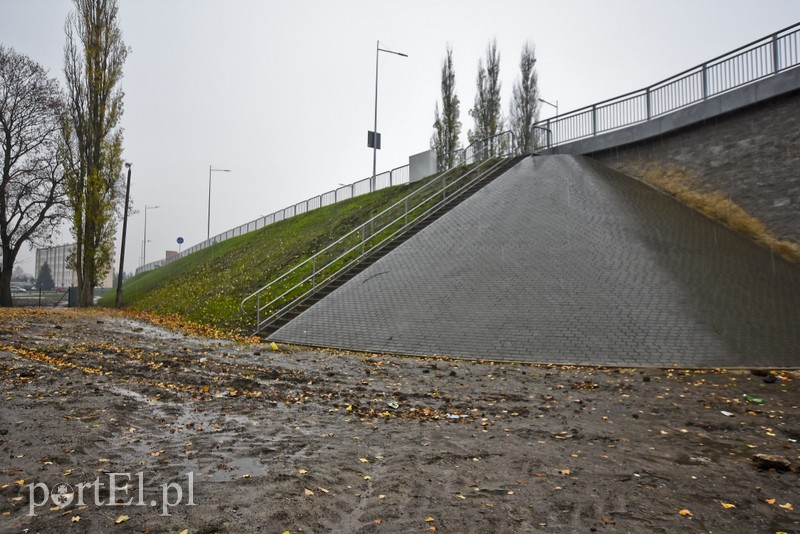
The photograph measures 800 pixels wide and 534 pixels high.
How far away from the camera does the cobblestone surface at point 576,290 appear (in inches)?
422

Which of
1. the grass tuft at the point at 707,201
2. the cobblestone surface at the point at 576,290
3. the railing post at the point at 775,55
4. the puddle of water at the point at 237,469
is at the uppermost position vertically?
the railing post at the point at 775,55

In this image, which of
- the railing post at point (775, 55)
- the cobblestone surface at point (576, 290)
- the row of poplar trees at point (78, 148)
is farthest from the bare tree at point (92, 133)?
the railing post at point (775, 55)

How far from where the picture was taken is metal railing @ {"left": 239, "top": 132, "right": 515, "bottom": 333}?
672 inches

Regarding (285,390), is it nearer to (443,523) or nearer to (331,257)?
(443,523)

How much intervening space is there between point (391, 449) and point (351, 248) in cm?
1452

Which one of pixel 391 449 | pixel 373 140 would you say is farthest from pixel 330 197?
pixel 391 449

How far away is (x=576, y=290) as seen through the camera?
1248 cm

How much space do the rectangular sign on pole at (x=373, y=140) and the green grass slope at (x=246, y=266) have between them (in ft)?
15.4


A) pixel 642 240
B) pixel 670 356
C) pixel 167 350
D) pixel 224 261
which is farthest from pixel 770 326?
pixel 224 261

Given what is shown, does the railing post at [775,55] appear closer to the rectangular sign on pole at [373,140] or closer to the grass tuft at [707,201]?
the grass tuft at [707,201]

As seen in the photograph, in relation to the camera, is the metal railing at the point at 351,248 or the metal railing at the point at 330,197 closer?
the metal railing at the point at 351,248

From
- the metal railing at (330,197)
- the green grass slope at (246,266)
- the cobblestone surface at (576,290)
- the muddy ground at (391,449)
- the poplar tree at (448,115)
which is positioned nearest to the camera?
the muddy ground at (391,449)

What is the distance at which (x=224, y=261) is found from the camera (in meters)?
31.0

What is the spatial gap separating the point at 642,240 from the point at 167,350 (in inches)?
499
